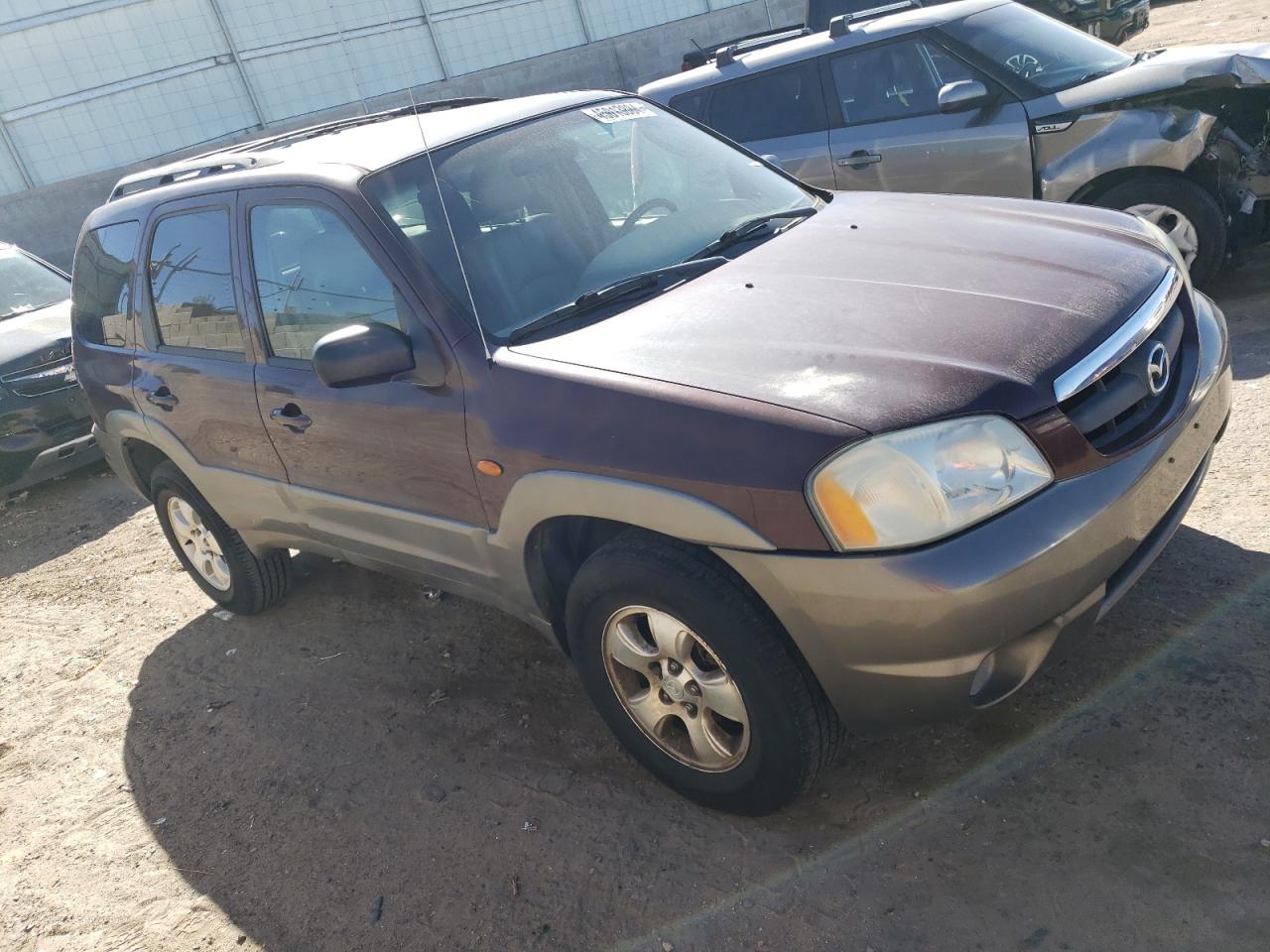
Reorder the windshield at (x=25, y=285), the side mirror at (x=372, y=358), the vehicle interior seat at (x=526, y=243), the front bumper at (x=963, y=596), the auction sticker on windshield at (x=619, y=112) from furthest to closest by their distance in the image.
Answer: the windshield at (x=25, y=285) < the auction sticker on windshield at (x=619, y=112) < the vehicle interior seat at (x=526, y=243) < the side mirror at (x=372, y=358) < the front bumper at (x=963, y=596)

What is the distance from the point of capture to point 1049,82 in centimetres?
561

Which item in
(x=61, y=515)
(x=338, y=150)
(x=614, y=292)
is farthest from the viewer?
(x=61, y=515)

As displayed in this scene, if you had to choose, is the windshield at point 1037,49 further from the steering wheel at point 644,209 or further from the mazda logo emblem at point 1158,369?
the mazda logo emblem at point 1158,369

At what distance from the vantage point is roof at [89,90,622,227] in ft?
10.9

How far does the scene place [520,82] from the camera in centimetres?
1770

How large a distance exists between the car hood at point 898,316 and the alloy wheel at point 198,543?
2.54 m

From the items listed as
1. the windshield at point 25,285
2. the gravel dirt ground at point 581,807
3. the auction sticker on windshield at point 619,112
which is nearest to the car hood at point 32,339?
the windshield at point 25,285

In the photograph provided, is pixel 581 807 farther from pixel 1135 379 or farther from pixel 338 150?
pixel 338 150

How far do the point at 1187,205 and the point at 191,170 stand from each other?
15.6 ft

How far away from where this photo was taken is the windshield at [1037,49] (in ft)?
18.5

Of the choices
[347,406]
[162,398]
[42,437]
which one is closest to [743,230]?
[347,406]

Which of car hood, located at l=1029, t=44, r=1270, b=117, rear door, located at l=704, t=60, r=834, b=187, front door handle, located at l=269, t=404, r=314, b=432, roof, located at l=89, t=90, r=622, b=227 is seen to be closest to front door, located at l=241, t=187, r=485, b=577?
front door handle, located at l=269, t=404, r=314, b=432

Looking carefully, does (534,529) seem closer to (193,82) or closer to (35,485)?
(35,485)

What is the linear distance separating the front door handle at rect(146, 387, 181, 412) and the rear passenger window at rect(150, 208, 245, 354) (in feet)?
0.65
